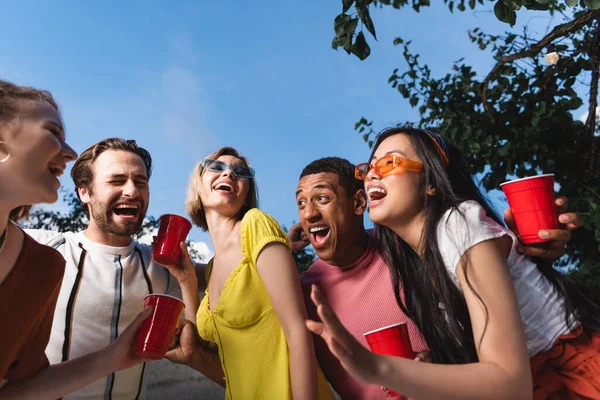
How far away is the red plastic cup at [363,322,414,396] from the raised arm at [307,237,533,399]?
0.39 m

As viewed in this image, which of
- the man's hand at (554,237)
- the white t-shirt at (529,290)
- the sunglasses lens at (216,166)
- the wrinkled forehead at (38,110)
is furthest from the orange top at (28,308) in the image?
the man's hand at (554,237)

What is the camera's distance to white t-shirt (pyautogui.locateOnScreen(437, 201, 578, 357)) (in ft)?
6.56

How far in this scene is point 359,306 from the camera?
2.66 metres

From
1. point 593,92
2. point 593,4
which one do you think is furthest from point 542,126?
point 593,4

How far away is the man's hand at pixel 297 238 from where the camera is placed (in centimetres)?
319

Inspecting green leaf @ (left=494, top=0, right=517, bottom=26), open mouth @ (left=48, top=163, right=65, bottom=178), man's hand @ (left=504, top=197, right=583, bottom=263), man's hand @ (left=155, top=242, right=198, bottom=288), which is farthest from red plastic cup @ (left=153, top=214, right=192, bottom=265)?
green leaf @ (left=494, top=0, right=517, bottom=26)

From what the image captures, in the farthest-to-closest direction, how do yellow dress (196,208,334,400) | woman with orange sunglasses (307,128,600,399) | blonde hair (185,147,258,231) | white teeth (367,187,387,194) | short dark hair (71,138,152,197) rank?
short dark hair (71,138,152,197), blonde hair (185,147,258,231), yellow dress (196,208,334,400), white teeth (367,187,387,194), woman with orange sunglasses (307,128,600,399)

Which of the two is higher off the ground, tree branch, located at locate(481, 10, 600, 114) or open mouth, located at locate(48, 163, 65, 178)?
tree branch, located at locate(481, 10, 600, 114)

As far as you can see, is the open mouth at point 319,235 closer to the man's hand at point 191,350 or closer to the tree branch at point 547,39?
the man's hand at point 191,350

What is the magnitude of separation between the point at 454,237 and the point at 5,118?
5.96ft

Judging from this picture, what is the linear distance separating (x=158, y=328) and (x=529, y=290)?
65.3 inches

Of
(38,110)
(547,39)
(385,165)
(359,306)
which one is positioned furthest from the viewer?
(547,39)

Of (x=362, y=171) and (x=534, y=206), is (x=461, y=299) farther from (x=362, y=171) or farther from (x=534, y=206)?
(x=362, y=171)

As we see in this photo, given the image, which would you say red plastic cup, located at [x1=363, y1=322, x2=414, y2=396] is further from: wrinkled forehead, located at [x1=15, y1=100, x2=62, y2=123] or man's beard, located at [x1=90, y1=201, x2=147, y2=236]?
man's beard, located at [x1=90, y1=201, x2=147, y2=236]
